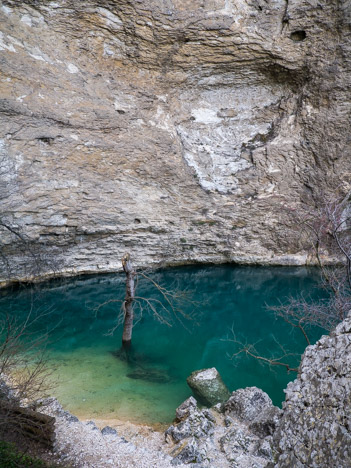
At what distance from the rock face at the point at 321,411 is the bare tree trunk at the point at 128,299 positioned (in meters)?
5.92

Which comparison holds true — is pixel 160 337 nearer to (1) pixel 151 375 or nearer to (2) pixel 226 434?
(1) pixel 151 375

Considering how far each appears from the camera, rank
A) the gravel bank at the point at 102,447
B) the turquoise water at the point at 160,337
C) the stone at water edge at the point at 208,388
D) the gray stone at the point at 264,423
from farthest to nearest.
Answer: the turquoise water at the point at 160,337 < the stone at water edge at the point at 208,388 < the gray stone at the point at 264,423 < the gravel bank at the point at 102,447

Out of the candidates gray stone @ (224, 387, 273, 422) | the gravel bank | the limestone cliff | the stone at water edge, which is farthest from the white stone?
gray stone @ (224, 387, 273, 422)

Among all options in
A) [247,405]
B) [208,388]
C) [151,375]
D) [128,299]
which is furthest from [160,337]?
[247,405]

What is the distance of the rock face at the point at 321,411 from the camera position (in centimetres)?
195

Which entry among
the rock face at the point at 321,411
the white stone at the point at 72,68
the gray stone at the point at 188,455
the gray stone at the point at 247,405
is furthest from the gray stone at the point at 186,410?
the white stone at the point at 72,68

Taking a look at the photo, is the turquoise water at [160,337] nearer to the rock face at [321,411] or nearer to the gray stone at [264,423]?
the gray stone at [264,423]

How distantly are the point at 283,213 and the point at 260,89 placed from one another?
4.62 metres

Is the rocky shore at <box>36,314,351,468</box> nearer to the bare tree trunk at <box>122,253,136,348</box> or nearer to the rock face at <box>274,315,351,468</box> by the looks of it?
the rock face at <box>274,315,351,468</box>

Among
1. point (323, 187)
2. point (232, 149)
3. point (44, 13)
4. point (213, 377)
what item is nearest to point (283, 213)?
point (323, 187)

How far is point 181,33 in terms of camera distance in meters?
11.3

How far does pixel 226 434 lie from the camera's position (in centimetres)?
520

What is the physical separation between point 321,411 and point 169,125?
11.8 meters

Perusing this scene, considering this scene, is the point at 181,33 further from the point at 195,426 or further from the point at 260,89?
the point at 195,426
